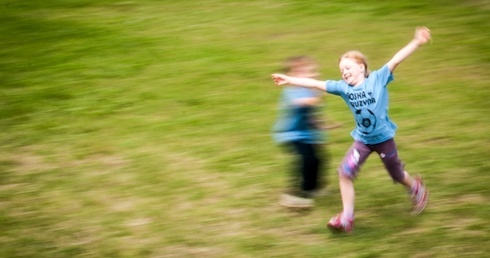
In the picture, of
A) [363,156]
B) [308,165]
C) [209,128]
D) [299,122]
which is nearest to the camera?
[363,156]

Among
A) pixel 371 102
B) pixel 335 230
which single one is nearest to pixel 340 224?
pixel 335 230

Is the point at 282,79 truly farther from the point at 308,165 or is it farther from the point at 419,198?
the point at 419,198

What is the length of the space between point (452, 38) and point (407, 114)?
2.76 meters

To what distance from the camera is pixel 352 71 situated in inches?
210

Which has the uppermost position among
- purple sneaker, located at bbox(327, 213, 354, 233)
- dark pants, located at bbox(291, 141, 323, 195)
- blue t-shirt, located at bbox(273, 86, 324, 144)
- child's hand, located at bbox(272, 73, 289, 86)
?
child's hand, located at bbox(272, 73, 289, 86)

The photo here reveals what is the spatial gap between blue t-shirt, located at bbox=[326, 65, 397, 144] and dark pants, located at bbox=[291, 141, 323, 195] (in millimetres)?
611

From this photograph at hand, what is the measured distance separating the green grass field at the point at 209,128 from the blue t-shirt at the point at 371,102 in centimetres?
87

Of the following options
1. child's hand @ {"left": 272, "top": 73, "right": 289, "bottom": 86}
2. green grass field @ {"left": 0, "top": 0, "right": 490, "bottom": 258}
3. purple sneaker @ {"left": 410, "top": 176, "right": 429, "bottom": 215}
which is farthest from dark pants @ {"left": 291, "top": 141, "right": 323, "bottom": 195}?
purple sneaker @ {"left": 410, "top": 176, "right": 429, "bottom": 215}

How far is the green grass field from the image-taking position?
5723mm

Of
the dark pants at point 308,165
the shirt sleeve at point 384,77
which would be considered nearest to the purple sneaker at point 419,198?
the dark pants at point 308,165

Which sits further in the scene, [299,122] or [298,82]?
[299,122]

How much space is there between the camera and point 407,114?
7.92m

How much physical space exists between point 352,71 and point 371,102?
29 cm

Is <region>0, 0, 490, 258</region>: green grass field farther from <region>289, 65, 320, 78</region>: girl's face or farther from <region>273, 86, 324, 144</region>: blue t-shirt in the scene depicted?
<region>289, 65, 320, 78</region>: girl's face
